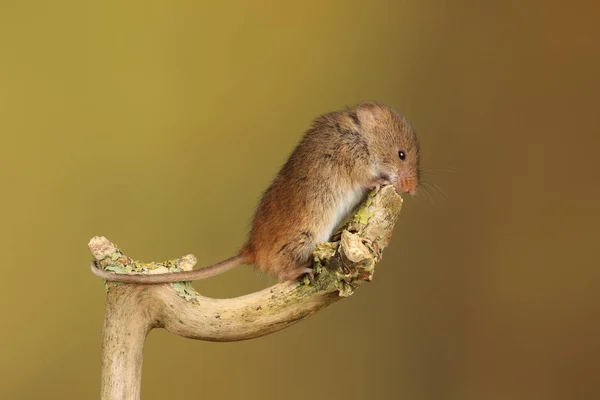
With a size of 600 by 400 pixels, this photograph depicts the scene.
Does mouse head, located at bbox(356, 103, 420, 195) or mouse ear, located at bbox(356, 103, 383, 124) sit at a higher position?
mouse ear, located at bbox(356, 103, 383, 124)

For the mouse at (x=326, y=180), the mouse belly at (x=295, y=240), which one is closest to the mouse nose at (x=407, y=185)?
the mouse at (x=326, y=180)

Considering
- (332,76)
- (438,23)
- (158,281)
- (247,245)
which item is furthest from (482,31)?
(158,281)

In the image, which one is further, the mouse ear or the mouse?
the mouse ear

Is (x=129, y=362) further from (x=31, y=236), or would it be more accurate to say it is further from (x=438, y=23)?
(x=438, y=23)

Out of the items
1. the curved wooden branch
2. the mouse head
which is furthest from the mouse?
the curved wooden branch

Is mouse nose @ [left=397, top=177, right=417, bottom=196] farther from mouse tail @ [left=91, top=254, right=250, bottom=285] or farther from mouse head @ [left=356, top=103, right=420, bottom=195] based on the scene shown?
mouse tail @ [left=91, top=254, right=250, bottom=285]

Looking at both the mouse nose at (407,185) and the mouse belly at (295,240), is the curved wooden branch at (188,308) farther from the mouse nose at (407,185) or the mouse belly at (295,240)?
the mouse nose at (407,185)
